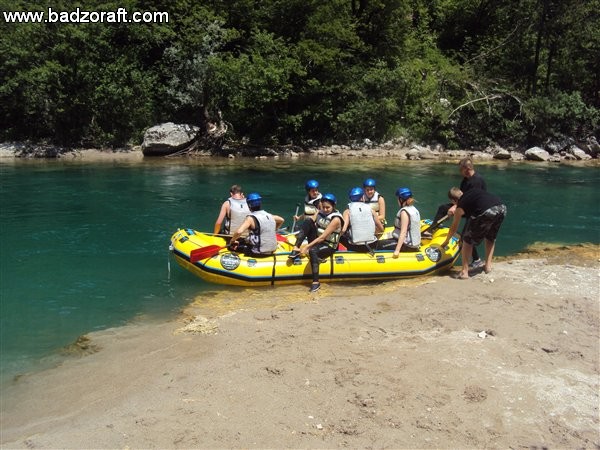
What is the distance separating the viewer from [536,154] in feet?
84.1

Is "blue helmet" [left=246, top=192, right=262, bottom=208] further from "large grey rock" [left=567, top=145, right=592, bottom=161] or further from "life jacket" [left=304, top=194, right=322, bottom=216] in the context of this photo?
"large grey rock" [left=567, top=145, right=592, bottom=161]

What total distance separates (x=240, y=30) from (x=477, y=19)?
16133 millimetres

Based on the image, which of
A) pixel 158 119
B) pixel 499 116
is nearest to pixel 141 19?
pixel 158 119

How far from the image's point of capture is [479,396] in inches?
188

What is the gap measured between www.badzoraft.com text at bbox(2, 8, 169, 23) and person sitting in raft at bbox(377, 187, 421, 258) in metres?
19.5

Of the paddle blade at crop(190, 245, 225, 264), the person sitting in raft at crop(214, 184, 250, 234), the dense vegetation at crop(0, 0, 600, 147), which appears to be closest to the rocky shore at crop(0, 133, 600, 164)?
the dense vegetation at crop(0, 0, 600, 147)

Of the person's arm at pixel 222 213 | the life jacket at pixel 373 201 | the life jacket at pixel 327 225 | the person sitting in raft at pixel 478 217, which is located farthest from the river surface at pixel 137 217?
the life jacket at pixel 373 201

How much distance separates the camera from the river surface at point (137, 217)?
301 inches

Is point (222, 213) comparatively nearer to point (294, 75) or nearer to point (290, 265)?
point (290, 265)

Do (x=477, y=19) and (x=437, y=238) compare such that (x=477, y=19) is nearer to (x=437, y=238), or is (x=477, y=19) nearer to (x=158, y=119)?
(x=158, y=119)

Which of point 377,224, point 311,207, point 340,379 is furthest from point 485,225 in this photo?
point 340,379

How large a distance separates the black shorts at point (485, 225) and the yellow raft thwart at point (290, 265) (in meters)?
0.88

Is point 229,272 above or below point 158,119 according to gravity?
below

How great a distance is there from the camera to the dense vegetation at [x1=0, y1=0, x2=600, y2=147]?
23.8 m
